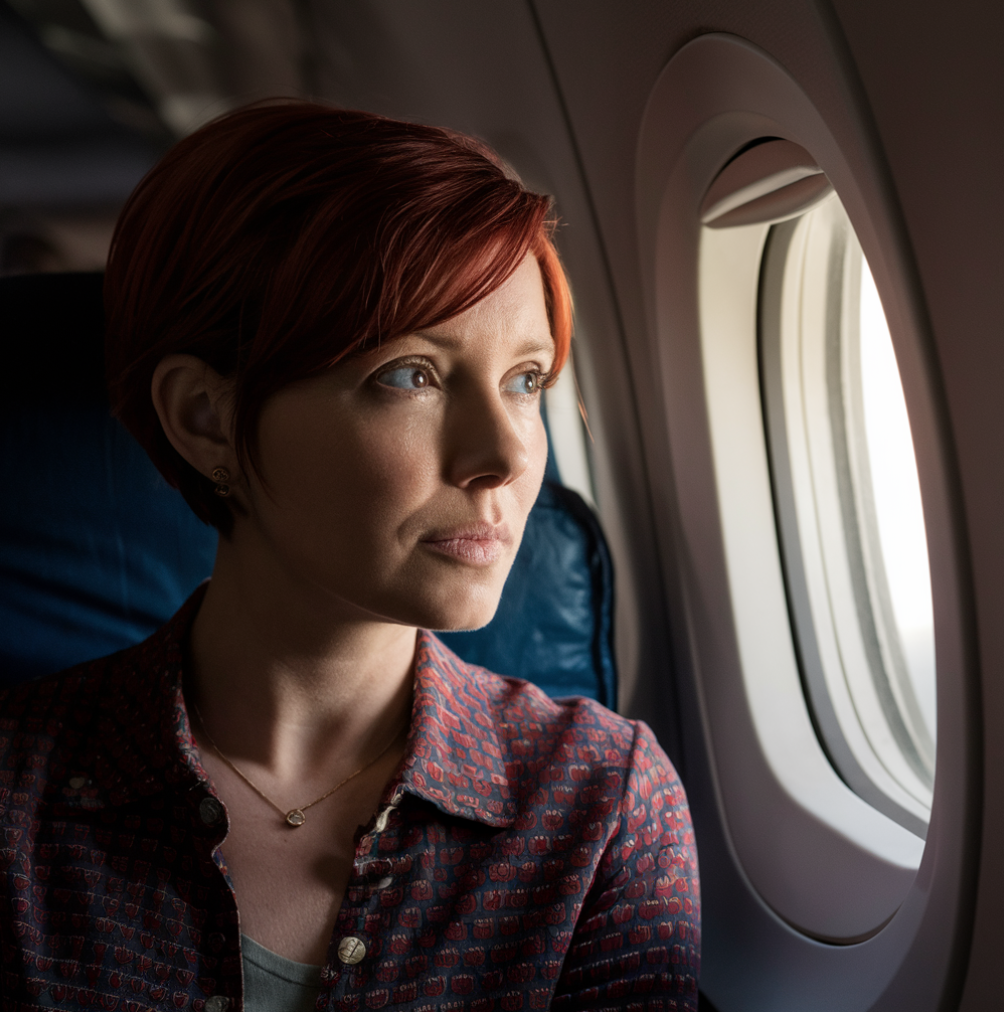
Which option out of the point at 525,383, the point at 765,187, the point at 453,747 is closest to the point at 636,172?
the point at 765,187

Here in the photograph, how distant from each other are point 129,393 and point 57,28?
0.88m

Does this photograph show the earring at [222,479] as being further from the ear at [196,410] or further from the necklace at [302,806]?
the necklace at [302,806]

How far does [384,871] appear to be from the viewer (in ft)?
3.14

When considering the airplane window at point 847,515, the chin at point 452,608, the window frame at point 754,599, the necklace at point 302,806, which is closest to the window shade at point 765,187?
the window frame at point 754,599

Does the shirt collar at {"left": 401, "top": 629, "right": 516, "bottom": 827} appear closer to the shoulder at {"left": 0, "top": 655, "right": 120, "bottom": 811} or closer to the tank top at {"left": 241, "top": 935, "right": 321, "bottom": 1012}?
the tank top at {"left": 241, "top": 935, "right": 321, "bottom": 1012}

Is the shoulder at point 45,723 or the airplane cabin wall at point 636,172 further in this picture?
the shoulder at point 45,723

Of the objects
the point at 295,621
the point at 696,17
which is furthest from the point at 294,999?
the point at 696,17

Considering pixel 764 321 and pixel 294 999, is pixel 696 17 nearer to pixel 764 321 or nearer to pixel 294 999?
pixel 764 321

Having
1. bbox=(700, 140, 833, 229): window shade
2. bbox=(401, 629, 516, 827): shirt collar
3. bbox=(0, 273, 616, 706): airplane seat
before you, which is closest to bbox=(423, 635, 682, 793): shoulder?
bbox=(401, 629, 516, 827): shirt collar

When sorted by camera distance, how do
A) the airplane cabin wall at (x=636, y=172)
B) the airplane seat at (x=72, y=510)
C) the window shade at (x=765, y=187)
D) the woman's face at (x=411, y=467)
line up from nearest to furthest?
the airplane cabin wall at (x=636, y=172)
the woman's face at (x=411, y=467)
the window shade at (x=765, y=187)
the airplane seat at (x=72, y=510)

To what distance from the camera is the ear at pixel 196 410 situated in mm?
936

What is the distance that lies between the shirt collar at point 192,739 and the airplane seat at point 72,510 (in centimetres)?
23

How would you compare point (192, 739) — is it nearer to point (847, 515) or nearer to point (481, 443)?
point (481, 443)

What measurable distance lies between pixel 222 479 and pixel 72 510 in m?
0.49
